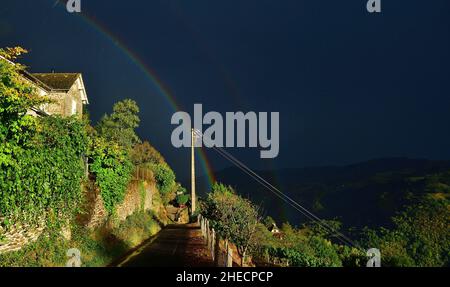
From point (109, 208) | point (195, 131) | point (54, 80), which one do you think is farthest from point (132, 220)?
point (195, 131)

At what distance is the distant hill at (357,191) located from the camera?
196 ft

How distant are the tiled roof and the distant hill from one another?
654 inches

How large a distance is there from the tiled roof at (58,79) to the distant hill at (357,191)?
16.6 meters

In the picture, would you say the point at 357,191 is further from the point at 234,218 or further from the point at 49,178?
the point at 49,178

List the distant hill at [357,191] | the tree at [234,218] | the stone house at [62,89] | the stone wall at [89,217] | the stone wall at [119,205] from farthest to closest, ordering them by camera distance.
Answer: the distant hill at [357,191], the stone house at [62,89], the tree at [234,218], the stone wall at [119,205], the stone wall at [89,217]

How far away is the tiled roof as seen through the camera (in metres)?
36.2

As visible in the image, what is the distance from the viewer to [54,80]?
37.0 meters

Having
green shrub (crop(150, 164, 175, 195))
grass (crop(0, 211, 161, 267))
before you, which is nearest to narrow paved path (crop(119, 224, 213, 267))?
grass (crop(0, 211, 161, 267))

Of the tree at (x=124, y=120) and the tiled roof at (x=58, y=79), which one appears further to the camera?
the tree at (x=124, y=120)

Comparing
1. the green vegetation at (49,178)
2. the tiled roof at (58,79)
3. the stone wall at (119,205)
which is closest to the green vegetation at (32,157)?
the green vegetation at (49,178)

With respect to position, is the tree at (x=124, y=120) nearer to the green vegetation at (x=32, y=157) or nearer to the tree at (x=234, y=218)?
the tree at (x=234, y=218)

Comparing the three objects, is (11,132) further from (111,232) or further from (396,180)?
(396,180)

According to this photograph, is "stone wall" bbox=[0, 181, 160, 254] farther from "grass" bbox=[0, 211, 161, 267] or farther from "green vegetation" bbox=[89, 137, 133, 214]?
"green vegetation" bbox=[89, 137, 133, 214]
